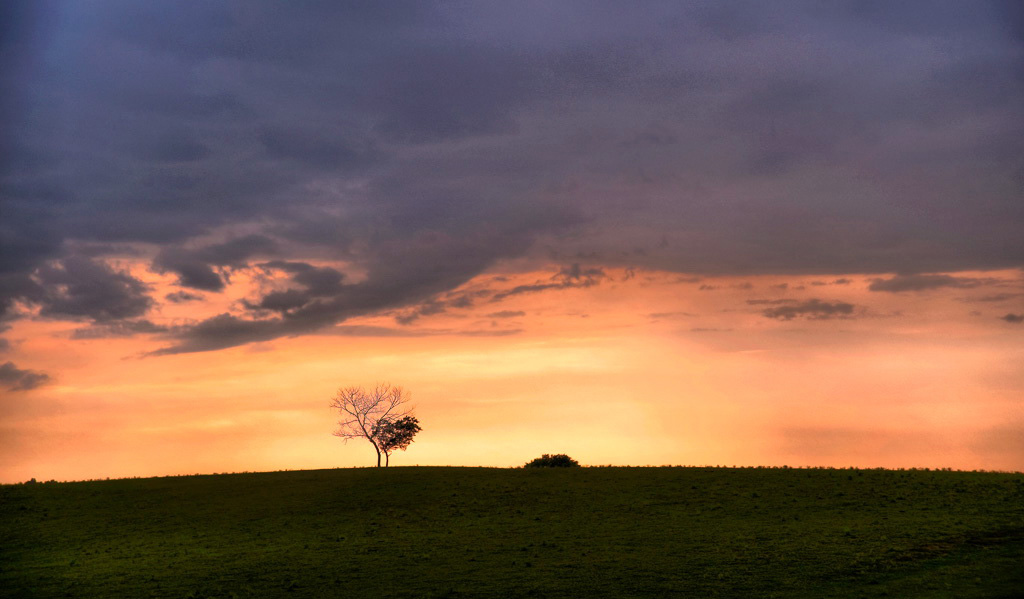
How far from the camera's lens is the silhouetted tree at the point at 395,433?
88.2 metres

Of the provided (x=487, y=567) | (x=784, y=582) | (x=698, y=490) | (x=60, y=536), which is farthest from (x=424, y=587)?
(x=60, y=536)

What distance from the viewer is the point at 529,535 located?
42.2 m

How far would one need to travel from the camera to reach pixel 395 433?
8888 centimetres

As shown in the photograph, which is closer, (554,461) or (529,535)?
(529,535)

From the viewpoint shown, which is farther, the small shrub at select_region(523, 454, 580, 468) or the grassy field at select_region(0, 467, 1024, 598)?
the small shrub at select_region(523, 454, 580, 468)

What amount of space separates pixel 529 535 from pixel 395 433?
49.0m

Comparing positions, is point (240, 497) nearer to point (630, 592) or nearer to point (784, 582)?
point (630, 592)

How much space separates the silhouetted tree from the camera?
88.2 metres

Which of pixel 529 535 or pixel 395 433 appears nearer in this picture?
pixel 529 535

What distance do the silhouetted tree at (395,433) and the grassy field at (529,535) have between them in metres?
21.8

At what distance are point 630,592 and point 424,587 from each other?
8.96 m

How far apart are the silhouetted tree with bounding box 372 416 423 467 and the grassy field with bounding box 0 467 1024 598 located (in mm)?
21759

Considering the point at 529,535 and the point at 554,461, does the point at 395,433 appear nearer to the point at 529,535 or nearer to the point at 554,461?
the point at 554,461

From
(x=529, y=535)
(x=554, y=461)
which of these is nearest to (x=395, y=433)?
(x=554, y=461)
